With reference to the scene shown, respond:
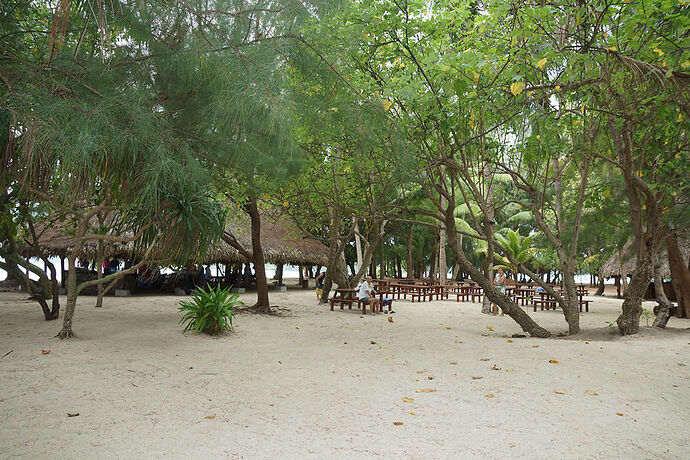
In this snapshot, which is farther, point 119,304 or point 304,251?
point 304,251

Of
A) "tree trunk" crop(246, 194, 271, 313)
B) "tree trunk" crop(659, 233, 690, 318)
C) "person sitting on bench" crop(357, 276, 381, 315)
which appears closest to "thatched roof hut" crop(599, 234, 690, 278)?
"tree trunk" crop(659, 233, 690, 318)

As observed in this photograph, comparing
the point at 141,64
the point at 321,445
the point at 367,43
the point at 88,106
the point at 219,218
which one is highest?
the point at 367,43

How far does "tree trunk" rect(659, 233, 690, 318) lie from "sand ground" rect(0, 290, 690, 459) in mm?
4010

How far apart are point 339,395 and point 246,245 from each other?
1380cm

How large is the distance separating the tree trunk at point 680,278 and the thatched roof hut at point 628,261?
6.38 ft

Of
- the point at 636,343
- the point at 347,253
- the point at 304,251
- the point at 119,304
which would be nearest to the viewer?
the point at 636,343

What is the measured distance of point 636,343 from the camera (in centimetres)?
712

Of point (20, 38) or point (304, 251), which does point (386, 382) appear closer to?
point (20, 38)

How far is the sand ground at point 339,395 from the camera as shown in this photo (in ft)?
10.4

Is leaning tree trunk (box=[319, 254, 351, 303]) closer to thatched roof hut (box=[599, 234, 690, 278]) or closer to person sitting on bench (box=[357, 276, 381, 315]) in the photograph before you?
person sitting on bench (box=[357, 276, 381, 315])

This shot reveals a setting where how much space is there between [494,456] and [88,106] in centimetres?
446

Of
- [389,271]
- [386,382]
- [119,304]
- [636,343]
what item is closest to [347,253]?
[389,271]

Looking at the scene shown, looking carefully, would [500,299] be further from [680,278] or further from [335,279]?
[335,279]

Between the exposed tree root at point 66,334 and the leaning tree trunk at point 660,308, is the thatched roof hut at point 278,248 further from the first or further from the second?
the leaning tree trunk at point 660,308
